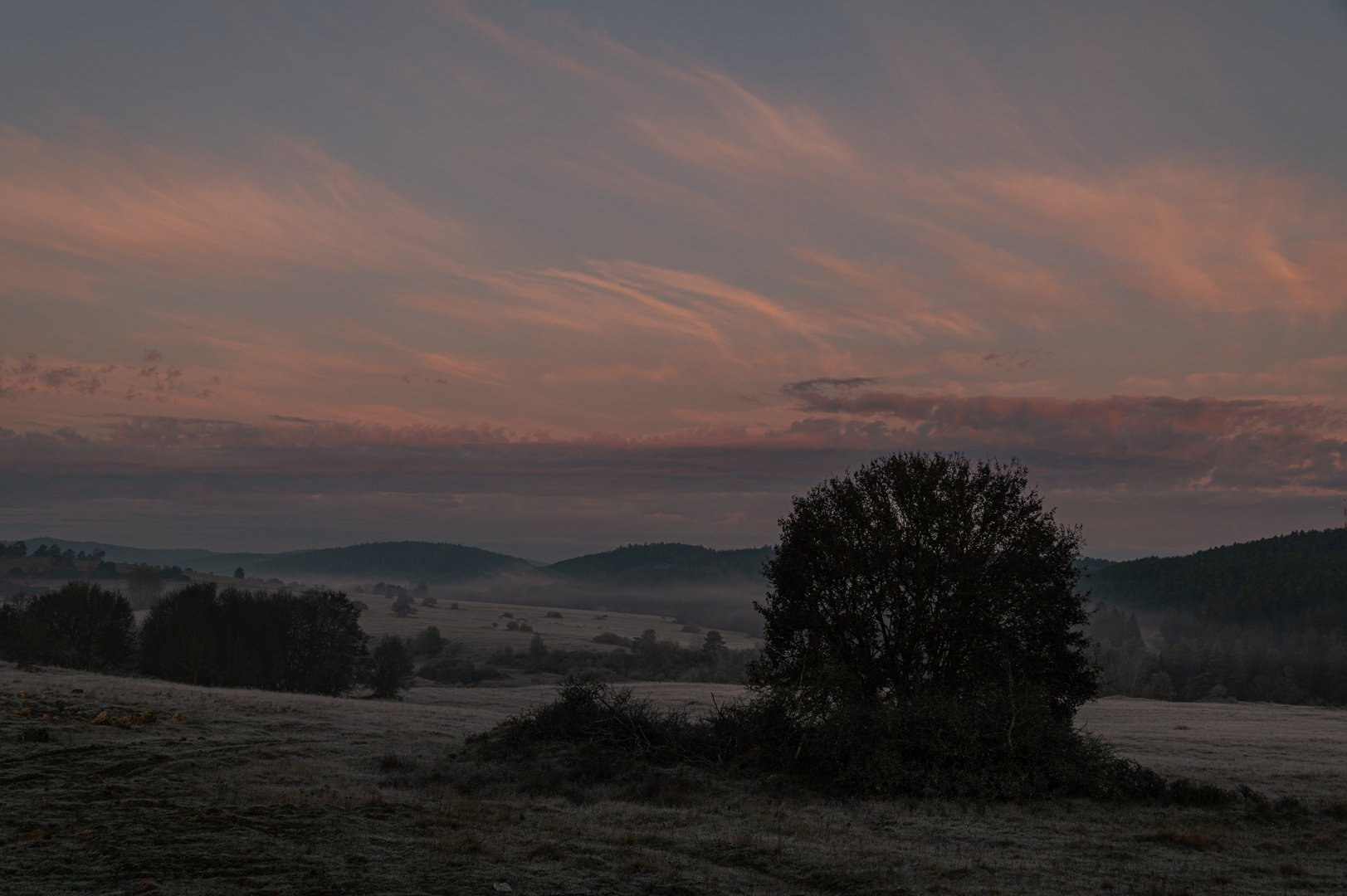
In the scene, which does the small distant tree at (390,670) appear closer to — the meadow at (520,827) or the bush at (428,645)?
the bush at (428,645)

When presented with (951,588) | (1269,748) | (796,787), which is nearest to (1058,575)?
(951,588)

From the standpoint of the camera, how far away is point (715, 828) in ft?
60.9

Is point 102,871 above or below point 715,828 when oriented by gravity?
above

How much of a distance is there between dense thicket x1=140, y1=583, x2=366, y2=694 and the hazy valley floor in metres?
44.9

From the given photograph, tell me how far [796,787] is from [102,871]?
16821 millimetres

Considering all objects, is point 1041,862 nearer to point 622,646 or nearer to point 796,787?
point 796,787

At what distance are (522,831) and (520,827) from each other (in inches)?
20.5

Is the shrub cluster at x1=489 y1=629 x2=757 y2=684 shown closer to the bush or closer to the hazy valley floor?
the bush

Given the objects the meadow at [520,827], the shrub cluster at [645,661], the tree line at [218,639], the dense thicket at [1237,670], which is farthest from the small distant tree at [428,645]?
the meadow at [520,827]

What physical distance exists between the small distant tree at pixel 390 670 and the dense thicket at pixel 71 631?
2150 cm

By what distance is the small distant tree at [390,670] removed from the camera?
75375 mm

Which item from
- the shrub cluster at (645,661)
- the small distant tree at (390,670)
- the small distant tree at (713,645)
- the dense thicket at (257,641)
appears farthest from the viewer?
the small distant tree at (713,645)

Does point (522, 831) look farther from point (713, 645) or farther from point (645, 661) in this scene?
point (645, 661)

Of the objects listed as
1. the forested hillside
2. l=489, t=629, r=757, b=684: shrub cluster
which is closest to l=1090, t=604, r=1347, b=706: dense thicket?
the forested hillside
